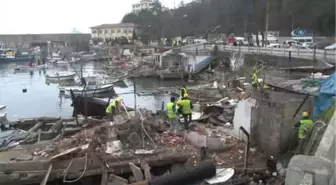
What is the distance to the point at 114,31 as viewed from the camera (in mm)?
120875

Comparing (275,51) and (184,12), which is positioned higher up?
(184,12)

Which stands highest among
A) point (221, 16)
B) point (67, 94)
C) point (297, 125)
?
point (221, 16)

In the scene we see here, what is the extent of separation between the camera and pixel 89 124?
17000 mm

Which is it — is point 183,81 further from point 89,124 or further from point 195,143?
point 195,143

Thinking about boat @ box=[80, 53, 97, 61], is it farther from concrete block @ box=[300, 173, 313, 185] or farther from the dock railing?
concrete block @ box=[300, 173, 313, 185]

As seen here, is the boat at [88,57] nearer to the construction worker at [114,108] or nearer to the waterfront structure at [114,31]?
the waterfront structure at [114,31]

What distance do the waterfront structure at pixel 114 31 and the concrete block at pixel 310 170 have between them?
102 meters

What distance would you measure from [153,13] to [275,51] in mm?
77795

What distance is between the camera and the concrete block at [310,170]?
256 inches

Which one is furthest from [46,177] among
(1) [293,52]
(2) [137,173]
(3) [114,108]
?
(1) [293,52]

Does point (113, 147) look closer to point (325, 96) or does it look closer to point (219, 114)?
point (325, 96)

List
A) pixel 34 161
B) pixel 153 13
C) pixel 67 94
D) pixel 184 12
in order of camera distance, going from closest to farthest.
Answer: pixel 34 161, pixel 67 94, pixel 184 12, pixel 153 13

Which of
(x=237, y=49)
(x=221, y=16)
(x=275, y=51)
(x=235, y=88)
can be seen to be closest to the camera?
(x=235, y=88)

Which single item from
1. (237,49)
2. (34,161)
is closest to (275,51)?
(237,49)
